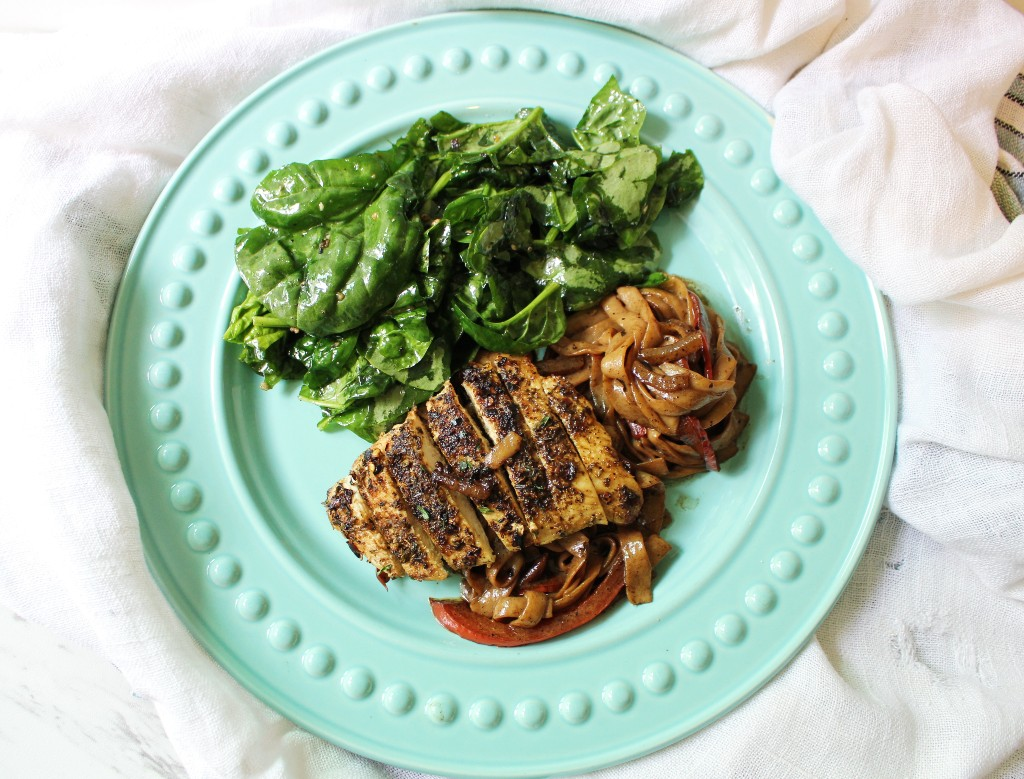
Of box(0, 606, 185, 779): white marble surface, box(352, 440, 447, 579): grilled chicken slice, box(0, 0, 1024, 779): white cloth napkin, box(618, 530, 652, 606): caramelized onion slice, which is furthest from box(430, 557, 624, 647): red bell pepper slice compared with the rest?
box(0, 606, 185, 779): white marble surface

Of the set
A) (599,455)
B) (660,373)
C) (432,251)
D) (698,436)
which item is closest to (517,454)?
(599,455)

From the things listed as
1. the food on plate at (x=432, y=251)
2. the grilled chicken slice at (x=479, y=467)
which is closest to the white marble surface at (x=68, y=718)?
the food on plate at (x=432, y=251)

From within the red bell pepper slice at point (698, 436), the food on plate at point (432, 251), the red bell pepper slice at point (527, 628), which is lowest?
the red bell pepper slice at point (527, 628)

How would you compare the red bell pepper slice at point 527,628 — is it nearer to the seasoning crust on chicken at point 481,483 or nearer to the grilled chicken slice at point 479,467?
the seasoning crust on chicken at point 481,483

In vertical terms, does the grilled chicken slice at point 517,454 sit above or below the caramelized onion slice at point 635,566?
above

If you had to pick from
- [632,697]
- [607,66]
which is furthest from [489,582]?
[607,66]

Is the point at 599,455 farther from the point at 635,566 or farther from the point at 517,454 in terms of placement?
the point at 635,566
